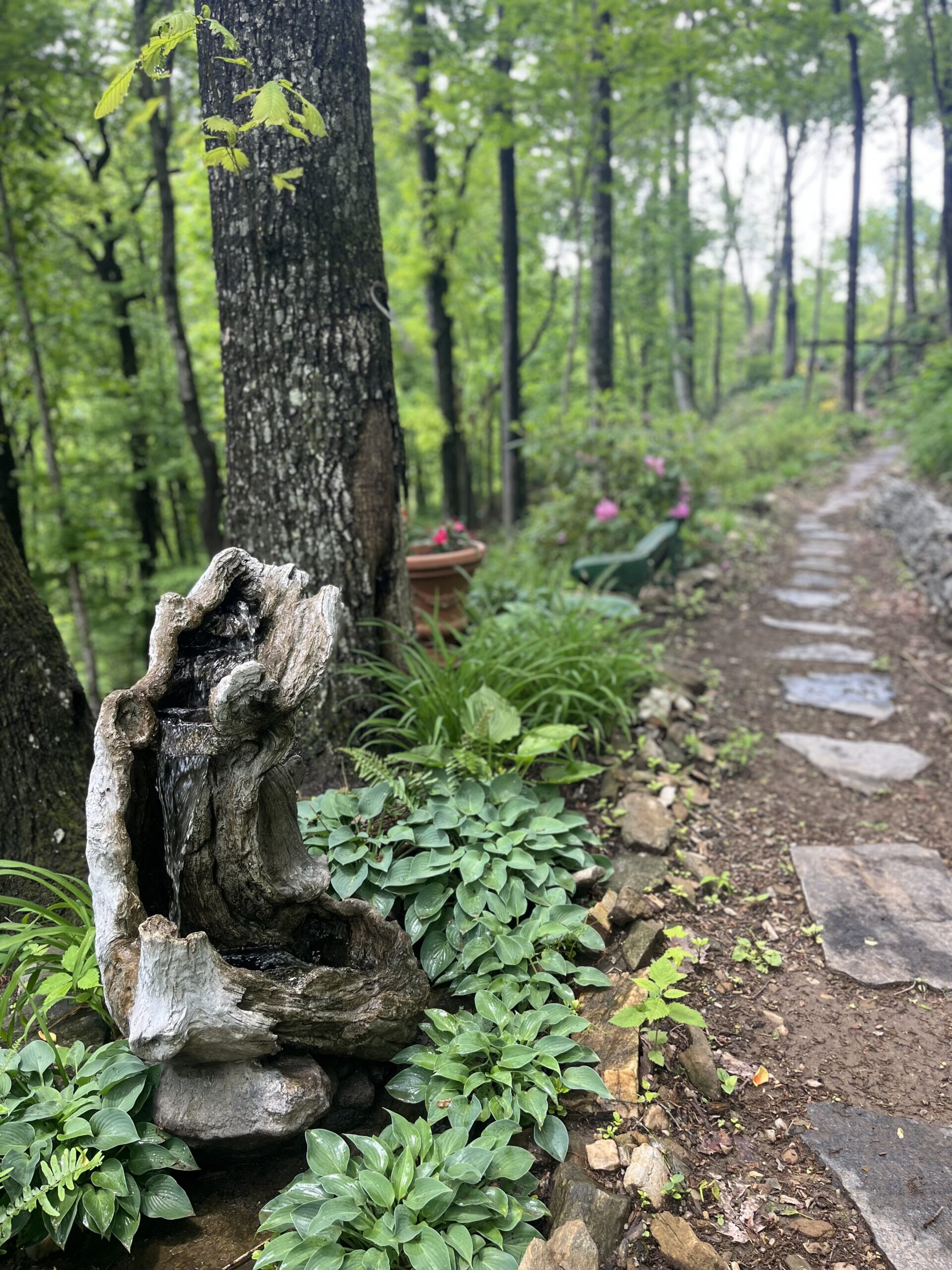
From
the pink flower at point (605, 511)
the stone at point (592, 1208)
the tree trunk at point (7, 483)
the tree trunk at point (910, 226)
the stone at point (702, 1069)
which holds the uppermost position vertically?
the tree trunk at point (910, 226)

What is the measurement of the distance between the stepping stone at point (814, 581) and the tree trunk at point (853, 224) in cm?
1082

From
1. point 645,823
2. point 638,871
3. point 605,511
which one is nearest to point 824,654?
point 605,511

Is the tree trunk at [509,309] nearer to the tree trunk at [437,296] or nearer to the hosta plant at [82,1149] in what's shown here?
the tree trunk at [437,296]

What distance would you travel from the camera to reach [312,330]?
2639 mm

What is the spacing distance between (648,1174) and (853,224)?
18204 mm

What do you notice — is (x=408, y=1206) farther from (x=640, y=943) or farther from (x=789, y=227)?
(x=789, y=227)

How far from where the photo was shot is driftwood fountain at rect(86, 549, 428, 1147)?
153cm

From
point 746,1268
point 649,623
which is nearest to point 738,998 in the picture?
point 746,1268

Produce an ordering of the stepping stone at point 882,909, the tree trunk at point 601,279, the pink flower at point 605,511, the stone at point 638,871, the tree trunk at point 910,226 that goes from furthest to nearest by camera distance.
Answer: the tree trunk at point 910,226
the tree trunk at point 601,279
the pink flower at point 605,511
the stone at point 638,871
the stepping stone at point 882,909

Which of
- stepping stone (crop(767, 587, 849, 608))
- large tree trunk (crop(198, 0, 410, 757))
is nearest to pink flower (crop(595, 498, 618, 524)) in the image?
stepping stone (crop(767, 587, 849, 608))

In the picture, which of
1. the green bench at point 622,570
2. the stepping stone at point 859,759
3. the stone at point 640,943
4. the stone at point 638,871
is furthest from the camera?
the green bench at point 622,570

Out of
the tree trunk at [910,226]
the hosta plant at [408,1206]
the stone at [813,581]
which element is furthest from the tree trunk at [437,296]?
the tree trunk at [910,226]

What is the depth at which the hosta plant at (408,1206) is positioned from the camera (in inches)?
53.7

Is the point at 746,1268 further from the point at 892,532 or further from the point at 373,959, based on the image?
the point at 892,532
